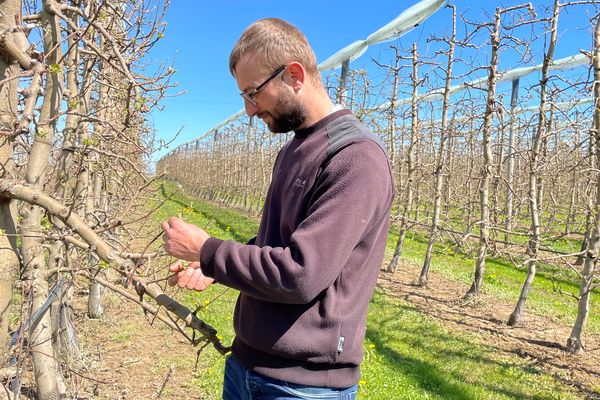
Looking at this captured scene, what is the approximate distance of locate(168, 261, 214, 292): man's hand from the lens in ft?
5.10

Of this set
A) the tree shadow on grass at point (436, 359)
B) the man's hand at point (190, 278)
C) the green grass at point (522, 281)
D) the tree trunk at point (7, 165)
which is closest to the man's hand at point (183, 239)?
the man's hand at point (190, 278)

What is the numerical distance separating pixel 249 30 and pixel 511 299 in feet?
25.8

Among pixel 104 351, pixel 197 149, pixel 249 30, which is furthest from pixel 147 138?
pixel 197 149

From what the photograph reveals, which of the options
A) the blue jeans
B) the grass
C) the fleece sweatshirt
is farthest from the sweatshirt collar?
the grass

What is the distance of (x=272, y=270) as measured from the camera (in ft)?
3.95

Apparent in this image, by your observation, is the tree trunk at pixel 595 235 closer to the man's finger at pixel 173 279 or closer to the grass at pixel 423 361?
the grass at pixel 423 361

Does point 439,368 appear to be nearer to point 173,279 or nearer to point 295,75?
point 173,279

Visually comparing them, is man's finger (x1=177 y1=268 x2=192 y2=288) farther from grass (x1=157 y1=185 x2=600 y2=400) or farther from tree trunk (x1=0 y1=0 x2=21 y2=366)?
grass (x1=157 y1=185 x2=600 y2=400)

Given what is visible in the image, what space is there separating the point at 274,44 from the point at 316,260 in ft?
2.02

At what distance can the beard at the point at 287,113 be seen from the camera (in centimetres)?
143

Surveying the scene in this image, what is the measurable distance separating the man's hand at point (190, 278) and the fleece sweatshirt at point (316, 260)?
160 mm

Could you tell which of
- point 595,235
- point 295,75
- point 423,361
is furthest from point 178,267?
point 595,235

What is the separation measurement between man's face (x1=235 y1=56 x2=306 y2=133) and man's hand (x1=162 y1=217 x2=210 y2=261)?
40 centimetres

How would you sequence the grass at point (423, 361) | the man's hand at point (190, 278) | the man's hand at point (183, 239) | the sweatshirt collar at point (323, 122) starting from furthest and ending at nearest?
the grass at point (423, 361) < the man's hand at point (190, 278) < the sweatshirt collar at point (323, 122) < the man's hand at point (183, 239)
